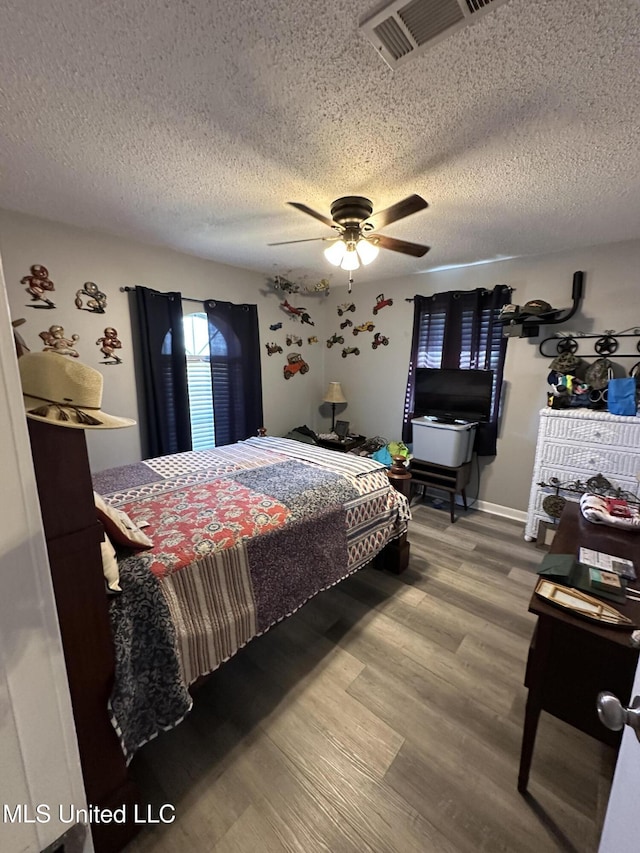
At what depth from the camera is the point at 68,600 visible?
0.95 m

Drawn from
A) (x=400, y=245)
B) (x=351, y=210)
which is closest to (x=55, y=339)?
(x=351, y=210)

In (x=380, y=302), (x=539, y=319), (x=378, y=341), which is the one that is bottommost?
(x=378, y=341)

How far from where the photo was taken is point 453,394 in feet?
11.5

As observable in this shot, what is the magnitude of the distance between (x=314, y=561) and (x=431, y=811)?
963 millimetres

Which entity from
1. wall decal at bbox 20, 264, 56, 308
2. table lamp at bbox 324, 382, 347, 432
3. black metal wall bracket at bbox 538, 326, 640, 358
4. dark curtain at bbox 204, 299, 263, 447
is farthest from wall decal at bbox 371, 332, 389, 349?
wall decal at bbox 20, 264, 56, 308

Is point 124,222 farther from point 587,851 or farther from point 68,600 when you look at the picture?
point 587,851

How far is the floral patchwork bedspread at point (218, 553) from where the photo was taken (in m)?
1.17

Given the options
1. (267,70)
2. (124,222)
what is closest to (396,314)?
(124,222)

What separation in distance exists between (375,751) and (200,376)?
309cm

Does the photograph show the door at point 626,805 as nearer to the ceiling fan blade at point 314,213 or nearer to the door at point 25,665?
the door at point 25,665

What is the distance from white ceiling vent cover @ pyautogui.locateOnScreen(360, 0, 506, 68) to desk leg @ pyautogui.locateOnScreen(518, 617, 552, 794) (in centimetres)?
181

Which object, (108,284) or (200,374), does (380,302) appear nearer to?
(200,374)

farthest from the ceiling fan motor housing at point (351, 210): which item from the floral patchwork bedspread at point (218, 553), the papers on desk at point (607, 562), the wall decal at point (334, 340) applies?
the wall decal at point (334, 340)

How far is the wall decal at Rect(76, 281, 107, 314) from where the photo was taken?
2609 mm
